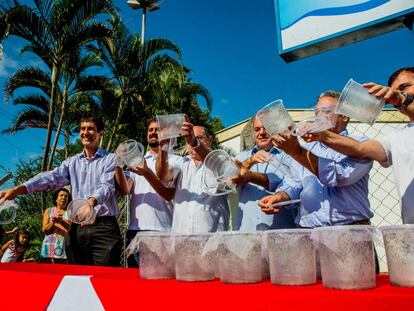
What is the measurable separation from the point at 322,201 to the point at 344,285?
0.96 metres

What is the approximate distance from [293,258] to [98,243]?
2.06 m

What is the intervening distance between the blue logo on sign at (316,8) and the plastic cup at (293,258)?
199cm

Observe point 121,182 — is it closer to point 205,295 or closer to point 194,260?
point 194,260

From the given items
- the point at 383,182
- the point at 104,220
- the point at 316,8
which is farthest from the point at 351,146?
the point at 383,182

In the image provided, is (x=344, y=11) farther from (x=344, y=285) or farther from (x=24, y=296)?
(x=24, y=296)

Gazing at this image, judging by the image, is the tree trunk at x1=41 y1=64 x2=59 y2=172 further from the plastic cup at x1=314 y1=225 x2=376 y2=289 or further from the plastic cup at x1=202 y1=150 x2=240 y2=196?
the plastic cup at x1=314 y1=225 x2=376 y2=289

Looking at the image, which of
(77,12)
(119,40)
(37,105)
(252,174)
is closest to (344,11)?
(252,174)

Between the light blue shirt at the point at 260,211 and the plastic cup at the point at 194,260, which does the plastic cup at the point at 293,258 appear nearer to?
the plastic cup at the point at 194,260

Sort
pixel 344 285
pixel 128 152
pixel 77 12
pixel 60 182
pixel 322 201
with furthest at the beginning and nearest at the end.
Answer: pixel 77 12
pixel 60 182
pixel 128 152
pixel 322 201
pixel 344 285

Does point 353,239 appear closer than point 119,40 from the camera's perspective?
Yes

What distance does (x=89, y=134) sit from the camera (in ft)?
9.73

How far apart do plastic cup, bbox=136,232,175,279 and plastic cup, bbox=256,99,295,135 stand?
513 mm

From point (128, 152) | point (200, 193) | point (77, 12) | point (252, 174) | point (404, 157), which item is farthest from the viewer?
point (77, 12)

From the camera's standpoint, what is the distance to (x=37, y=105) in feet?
33.9
